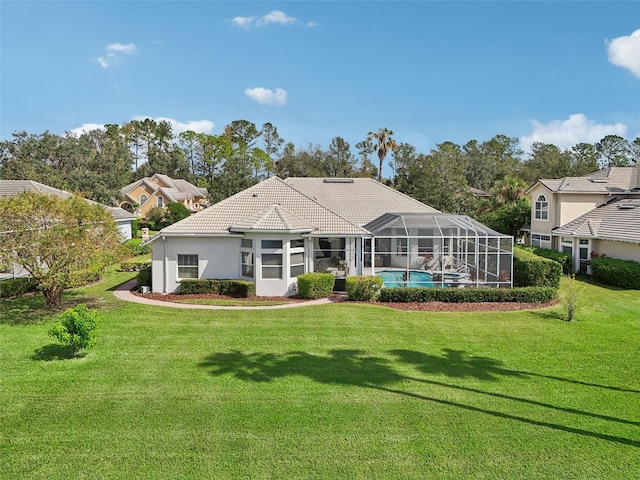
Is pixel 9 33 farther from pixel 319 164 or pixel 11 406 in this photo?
pixel 319 164

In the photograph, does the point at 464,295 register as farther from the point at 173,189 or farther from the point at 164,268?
the point at 173,189

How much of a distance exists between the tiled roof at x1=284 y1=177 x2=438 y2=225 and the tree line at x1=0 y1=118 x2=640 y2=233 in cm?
1140

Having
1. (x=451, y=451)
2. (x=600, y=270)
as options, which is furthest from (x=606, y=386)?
(x=600, y=270)

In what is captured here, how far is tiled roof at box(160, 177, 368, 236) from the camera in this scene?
62.1 feet

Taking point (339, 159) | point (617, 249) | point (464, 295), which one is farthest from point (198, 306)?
point (339, 159)

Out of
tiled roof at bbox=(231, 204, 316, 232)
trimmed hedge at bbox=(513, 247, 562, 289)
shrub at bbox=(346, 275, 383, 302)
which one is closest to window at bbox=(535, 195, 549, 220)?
trimmed hedge at bbox=(513, 247, 562, 289)

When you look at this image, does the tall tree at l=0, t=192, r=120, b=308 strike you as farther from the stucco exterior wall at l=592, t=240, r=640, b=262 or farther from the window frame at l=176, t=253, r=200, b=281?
the stucco exterior wall at l=592, t=240, r=640, b=262

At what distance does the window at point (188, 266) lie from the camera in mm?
19094

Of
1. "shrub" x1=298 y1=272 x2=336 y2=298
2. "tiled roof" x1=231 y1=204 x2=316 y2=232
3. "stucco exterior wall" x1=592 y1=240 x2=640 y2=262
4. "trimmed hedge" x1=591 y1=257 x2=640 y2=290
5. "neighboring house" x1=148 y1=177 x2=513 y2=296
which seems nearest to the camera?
"shrub" x1=298 y1=272 x2=336 y2=298

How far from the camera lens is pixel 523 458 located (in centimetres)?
651

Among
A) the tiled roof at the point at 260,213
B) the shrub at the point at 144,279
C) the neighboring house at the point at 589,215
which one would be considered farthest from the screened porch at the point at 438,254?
the shrub at the point at 144,279

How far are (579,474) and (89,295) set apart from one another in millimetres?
18589

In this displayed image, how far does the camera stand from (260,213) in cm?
1973

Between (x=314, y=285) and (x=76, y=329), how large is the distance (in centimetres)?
923
